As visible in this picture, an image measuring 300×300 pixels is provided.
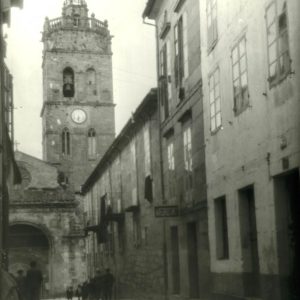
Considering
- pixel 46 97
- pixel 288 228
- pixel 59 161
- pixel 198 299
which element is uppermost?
pixel 46 97

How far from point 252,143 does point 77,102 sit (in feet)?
143

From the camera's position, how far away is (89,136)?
5588 cm

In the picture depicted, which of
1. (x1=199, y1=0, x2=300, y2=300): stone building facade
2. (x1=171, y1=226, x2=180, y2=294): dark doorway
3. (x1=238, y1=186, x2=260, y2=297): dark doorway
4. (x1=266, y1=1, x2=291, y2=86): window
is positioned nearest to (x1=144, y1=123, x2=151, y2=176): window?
(x1=171, y1=226, x2=180, y2=294): dark doorway

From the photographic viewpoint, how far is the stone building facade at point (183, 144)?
16.0 m

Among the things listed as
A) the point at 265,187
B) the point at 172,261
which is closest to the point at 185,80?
the point at 172,261

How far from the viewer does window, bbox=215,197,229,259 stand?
14594 mm

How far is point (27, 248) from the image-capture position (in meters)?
47.2

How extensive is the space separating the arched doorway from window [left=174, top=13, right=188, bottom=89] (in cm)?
2990

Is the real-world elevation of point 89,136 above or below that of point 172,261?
above

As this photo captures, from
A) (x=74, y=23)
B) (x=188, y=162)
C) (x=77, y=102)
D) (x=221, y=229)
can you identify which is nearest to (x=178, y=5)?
(x=188, y=162)

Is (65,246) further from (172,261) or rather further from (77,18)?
(172,261)

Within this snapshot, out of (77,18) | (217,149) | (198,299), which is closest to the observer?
(217,149)

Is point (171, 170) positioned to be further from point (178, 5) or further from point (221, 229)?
point (221, 229)

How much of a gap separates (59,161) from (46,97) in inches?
190
